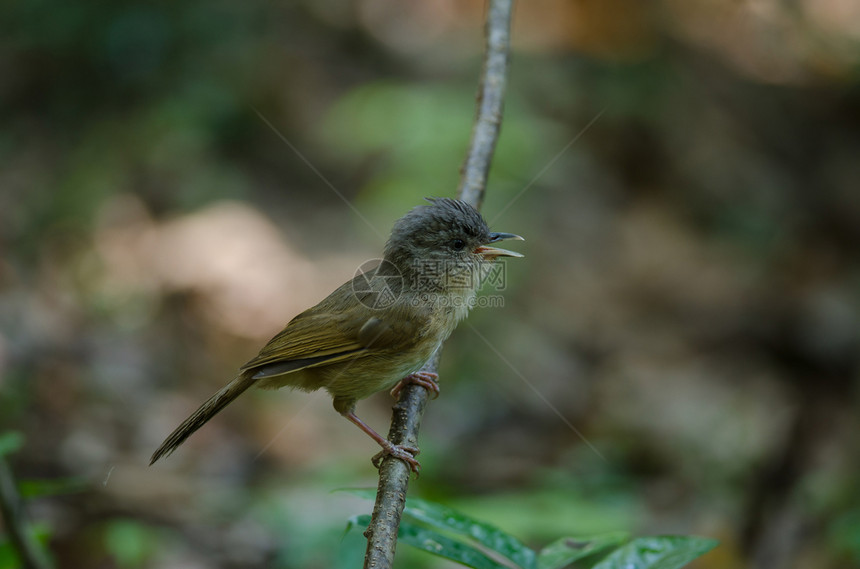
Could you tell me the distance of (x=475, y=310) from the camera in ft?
19.9

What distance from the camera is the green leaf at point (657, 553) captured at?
7.06ft

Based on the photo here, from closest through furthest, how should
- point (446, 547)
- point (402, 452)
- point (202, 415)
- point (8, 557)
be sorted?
point (446, 547)
point (8, 557)
point (402, 452)
point (202, 415)

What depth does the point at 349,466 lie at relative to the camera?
458 cm

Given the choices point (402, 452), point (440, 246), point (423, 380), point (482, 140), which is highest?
point (482, 140)

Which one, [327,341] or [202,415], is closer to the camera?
[202,415]

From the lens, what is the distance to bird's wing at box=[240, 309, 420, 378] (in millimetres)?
3250

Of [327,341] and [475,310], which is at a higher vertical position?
[475,310]

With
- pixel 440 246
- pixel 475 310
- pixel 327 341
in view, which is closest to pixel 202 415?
pixel 327 341

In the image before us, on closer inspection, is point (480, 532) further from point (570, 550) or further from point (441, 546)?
point (570, 550)

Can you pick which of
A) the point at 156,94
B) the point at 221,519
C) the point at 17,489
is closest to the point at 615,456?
the point at 221,519

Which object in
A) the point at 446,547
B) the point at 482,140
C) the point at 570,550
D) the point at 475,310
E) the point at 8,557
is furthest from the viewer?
the point at 475,310

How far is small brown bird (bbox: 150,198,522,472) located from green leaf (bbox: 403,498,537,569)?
99cm

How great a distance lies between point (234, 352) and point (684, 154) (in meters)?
5.54

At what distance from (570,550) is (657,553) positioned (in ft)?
0.84
